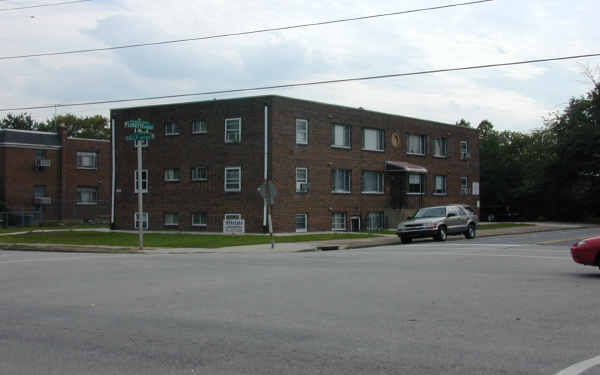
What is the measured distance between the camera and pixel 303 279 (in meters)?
14.9

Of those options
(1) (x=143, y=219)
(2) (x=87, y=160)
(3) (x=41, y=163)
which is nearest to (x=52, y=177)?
(3) (x=41, y=163)

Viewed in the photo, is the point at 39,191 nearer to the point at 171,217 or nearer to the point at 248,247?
the point at 171,217

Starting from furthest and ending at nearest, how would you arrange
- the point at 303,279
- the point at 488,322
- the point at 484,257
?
the point at 484,257
the point at 303,279
the point at 488,322

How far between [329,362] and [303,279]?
7.83m

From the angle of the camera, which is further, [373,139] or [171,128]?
[373,139]

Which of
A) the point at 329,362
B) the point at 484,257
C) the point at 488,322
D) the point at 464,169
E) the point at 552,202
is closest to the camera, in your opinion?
the point at 329,362

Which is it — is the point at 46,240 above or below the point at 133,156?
below

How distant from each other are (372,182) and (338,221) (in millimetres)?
4466

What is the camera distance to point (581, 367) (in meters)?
6.84

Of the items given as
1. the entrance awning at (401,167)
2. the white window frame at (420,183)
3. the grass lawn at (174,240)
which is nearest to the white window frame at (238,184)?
the grass lawn at (174,240)

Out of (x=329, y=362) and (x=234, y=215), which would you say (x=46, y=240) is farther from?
(x=329, y=362)

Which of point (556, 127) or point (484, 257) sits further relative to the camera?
point (556, 127)

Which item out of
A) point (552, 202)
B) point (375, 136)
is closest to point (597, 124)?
point (552, 202)

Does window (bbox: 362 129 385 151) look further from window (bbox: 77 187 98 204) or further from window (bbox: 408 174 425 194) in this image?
window (bbox: 77 187 98 204)
